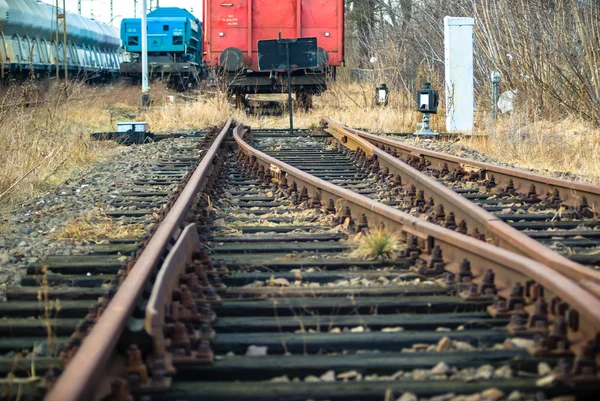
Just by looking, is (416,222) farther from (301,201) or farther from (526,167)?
(526,167)

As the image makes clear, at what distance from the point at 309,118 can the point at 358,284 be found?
1281 cm

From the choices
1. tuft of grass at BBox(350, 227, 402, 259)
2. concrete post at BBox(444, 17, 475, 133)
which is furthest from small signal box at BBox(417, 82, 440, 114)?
tuft of grass at BBox(350, 227, 402, 259)

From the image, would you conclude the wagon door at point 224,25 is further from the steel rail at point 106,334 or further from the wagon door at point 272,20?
the steel rail at point 106,334

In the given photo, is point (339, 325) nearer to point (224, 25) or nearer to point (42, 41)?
point (224, 25)

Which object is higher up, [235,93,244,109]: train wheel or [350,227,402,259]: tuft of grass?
[235,93,244,109]: train wheel

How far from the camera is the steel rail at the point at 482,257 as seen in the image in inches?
112

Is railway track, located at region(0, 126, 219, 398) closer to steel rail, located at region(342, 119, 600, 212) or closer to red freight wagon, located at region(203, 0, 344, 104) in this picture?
steel rail, located at region(342, 119, 600, 212)

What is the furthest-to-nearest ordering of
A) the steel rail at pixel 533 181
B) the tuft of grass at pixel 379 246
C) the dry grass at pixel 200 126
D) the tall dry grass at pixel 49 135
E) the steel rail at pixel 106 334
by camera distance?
1. the dry grass at pixel 200 126
2. the tall dry grass at pixel 49 135
3. the steel rail at pixel 533 181
4. the tuft of grass at pixel 379 246
5. the steel rail at pixel 106 334

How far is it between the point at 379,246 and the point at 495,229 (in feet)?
2.14

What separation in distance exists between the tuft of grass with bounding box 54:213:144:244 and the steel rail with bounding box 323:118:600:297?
84.1 inches

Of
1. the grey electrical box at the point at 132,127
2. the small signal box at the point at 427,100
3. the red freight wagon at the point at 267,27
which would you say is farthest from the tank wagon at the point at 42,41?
the small signal box at the point at 427,100

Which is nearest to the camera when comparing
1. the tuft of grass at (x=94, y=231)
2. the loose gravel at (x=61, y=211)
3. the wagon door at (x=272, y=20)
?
the loose gravel at (x=61, y=211)

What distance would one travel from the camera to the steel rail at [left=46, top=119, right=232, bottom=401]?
7.37ft

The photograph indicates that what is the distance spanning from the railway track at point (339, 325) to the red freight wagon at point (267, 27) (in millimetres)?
13502
